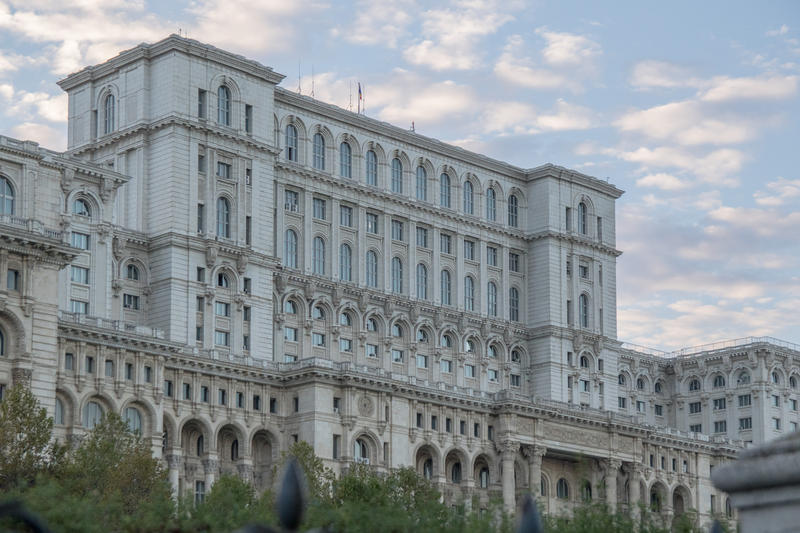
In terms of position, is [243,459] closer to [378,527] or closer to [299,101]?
[299,101]

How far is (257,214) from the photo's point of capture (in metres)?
128

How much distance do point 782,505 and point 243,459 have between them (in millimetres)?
104148

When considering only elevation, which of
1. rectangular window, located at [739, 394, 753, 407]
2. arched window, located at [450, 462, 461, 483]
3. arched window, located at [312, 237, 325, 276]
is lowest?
arched window, located at [450, 462, 461, 483]

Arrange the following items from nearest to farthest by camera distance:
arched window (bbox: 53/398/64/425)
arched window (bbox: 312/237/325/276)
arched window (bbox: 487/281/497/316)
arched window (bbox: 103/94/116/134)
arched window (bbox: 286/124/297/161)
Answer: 1. arched window (bbox: 53/398/64/425)
2. arched window (bbox: 103/94/116/134)
3. arched window (bbox: 286/124/297/161)
4. arched window (bbox: 312/237/325/276)
5. arched window (bbox: 487/281/497/316)

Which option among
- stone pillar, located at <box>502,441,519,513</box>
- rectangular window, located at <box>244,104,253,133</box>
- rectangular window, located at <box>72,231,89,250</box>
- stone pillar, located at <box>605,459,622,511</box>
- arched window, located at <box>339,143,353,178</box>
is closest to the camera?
rectangular window, located at <box>72,231,89,250</box>

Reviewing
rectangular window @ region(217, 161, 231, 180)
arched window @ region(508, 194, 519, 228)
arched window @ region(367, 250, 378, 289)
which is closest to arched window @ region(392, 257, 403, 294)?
arched window @ region(367, 250, 378, 289)

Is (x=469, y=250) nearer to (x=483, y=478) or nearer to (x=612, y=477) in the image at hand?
(x=483, y=478)

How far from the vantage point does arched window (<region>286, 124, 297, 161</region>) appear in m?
137

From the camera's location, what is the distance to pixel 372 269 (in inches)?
5664

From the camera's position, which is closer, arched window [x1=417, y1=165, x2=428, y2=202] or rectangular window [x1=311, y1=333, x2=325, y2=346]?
rectangular window [x1=311, y1=333, x2=325, y2=346]

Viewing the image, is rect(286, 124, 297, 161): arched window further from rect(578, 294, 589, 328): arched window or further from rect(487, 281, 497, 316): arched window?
rect(578, 294, 589, 328): arched window

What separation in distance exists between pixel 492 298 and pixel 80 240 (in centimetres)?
5506

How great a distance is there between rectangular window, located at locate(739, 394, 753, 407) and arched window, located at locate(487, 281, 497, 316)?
44.2 meters

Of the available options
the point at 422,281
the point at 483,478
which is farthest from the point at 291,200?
the point at 483,478
